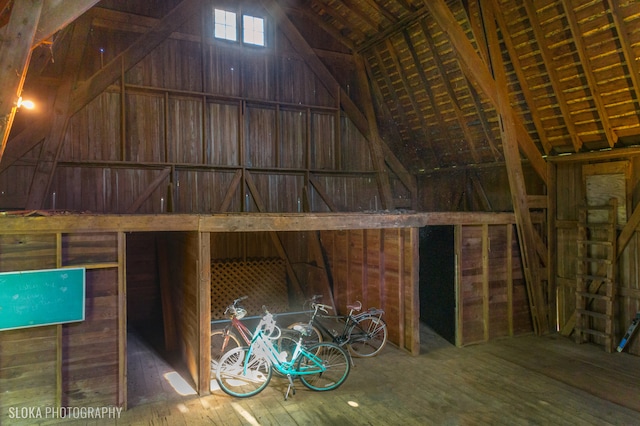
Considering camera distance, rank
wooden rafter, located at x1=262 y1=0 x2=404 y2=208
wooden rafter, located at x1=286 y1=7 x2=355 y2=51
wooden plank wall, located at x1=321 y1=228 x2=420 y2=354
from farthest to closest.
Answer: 1. wooden rafter, located at x1=286 y1=7 x2=355 y2=51
2. wooden rafter, located at x1=262 y1=0 x2=404 y2=208
3. wooden plank wall, located at x1=321 y1=228 x2=420 y2=354

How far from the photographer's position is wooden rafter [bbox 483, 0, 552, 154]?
6613 mm

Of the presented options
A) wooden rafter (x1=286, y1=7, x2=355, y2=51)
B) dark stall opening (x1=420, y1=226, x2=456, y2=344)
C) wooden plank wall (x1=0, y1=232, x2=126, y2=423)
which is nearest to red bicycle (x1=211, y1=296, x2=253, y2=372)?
wooden plank wall (x1=0, y1=232, x2=126, y2=423)

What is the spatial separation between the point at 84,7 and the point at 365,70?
6.72 m

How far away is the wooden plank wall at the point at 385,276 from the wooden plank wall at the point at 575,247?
3227 millimetres

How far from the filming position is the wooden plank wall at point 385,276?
6465 millimetres

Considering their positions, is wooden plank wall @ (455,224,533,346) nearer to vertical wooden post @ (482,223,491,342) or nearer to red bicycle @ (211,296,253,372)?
vertical wooden post @ (482,223,491,342)

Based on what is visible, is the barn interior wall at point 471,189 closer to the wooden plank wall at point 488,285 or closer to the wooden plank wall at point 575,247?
the wooden plank wall at point 575,247

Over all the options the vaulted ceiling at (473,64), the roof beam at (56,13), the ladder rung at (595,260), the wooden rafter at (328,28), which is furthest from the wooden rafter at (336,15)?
the ladder rung at (595,260)

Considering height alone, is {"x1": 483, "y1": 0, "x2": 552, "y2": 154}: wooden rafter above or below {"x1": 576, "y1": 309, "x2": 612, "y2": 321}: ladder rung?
above

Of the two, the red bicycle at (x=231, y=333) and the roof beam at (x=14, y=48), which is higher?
the roof beam at (x=14, y=48)

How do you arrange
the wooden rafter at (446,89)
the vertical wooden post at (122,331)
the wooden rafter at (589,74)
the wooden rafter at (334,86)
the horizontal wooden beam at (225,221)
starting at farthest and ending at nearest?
the wooden rafter at (334,86), the wooden rafter at (446,89), the wooden rafter at (589,74), the vertical wooden post at (122,331), the horizontal wooden beam at (225,221)

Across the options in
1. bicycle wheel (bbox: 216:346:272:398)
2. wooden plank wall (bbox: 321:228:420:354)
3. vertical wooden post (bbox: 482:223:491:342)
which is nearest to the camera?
bicycle wheel (bbox: 216:346:272:398)

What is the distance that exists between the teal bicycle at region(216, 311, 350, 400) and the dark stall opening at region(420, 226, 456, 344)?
2.44 m

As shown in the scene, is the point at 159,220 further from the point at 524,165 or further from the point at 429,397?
the point at 524,165
